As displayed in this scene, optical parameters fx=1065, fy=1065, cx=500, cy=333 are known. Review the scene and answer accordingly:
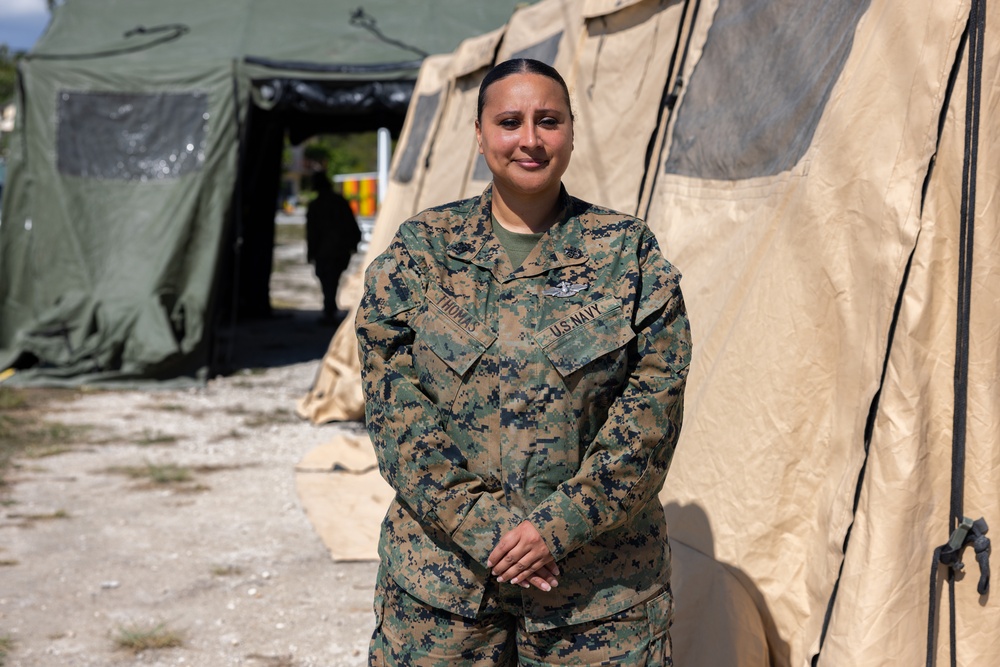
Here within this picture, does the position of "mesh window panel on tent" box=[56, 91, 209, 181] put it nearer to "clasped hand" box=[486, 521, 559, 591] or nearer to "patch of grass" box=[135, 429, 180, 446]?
"patch of grass" box=[135, 429, 180, 446]

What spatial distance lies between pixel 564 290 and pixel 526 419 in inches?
10.2

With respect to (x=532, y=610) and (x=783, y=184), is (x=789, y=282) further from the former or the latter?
(x=532, y=610)

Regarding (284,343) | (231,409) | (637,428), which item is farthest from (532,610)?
(284,343)

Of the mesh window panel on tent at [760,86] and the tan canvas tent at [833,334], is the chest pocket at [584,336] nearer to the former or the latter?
the tan canvas tent at [833,334]

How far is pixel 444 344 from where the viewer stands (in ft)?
6.60

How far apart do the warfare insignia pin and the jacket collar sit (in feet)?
0.15

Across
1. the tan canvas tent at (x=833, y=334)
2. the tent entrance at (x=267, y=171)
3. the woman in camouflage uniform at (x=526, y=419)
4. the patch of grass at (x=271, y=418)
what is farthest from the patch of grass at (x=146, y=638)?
the tent entrance at (x=267, y=171)

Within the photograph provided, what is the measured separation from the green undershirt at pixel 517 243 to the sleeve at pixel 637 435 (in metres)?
0.21

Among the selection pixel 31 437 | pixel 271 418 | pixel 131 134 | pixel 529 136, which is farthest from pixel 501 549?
pixel 131 134

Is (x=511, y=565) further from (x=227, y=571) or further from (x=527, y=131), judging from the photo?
(x=227, y=571)

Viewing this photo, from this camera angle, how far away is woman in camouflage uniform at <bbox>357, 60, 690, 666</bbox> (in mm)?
1979

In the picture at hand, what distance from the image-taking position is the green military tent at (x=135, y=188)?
8.30 meters

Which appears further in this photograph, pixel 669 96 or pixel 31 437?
pixel 31 437

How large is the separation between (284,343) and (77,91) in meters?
3.43
